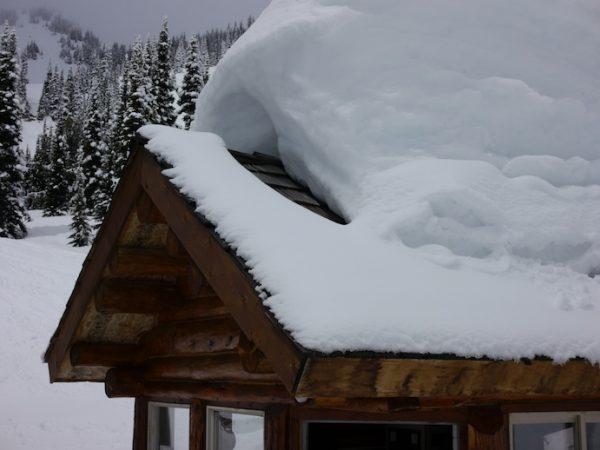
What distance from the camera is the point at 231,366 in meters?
4.77

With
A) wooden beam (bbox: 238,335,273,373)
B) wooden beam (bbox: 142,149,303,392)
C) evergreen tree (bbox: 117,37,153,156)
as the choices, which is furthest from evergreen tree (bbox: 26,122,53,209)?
wooden beam (bbox: 238,335,273,373)

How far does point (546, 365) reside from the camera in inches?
140

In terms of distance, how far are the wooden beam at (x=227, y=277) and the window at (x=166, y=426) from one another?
2.45 metres

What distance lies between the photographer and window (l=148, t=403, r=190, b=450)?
19.2ft

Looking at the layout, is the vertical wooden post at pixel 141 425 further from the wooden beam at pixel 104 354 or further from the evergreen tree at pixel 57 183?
the evergreen tree at pixel 57 183

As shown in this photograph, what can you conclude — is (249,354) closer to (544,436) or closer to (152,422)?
(544,436)

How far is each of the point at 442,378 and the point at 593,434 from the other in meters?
1.95

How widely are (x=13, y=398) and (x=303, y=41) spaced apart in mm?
14288

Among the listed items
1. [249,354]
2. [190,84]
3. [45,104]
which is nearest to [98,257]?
[249,354]

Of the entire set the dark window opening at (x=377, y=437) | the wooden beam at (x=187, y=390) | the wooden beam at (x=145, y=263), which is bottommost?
the dark window opening at (x=377, y=437)

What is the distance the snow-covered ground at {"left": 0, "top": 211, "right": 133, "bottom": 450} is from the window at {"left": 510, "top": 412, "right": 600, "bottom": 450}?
37.6 feet

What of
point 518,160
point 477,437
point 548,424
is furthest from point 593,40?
point 477,437


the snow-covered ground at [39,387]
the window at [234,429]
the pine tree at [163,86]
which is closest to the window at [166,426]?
the window at [234,429]

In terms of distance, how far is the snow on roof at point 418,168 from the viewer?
11.2ft
